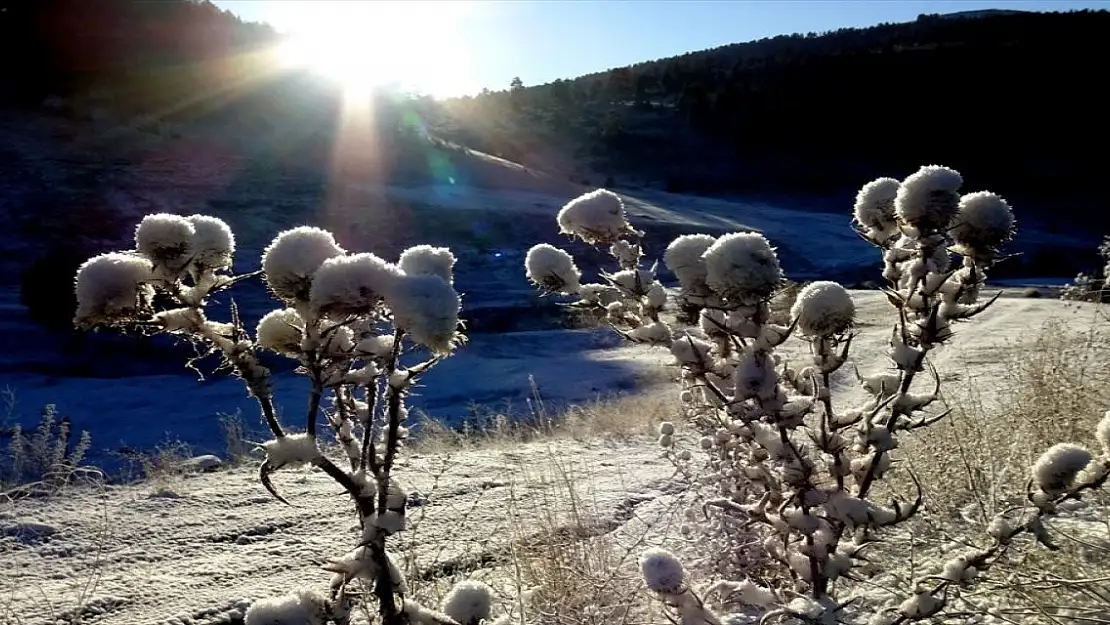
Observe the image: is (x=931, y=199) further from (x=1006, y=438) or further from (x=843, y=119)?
(x=843, y=119)

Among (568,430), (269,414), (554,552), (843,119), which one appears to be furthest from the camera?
Result: (843,119)

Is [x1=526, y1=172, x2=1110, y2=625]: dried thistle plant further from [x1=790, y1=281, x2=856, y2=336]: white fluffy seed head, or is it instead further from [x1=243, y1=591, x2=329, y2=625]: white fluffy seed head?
[x1=243, y1=591, x2=329, y2=625]: white fluffy seed head

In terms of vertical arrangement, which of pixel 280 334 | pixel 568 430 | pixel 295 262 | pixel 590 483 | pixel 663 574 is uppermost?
pixel 295 262

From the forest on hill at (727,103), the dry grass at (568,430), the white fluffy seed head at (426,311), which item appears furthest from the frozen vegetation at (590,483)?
the forest on hill at (727,103)

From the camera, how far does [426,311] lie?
92cm

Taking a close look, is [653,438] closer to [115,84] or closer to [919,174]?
[919,174]

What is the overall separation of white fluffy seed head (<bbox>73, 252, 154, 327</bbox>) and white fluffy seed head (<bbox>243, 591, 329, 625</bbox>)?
40 centimetres

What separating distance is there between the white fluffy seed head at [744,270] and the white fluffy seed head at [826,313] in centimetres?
7

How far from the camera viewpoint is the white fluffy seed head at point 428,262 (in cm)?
111

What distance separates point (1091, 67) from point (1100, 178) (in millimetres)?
10021

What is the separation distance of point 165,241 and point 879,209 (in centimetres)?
103

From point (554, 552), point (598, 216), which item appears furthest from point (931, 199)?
point (554, 552)

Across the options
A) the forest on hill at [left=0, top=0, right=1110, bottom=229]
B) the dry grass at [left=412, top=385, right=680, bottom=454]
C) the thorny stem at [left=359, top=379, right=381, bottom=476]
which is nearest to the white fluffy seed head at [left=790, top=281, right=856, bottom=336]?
the thorny stem at [left=359, top=379, right=381, bottom=476]

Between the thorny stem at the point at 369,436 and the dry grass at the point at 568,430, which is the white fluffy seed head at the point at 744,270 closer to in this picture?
the thorny stem at the point at 369,436
